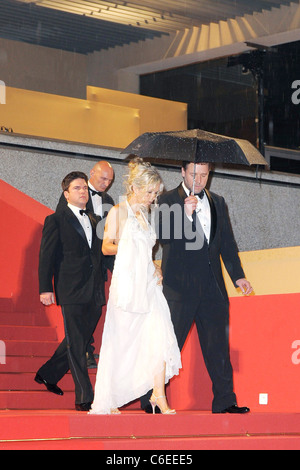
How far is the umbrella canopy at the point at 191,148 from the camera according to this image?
5.31 meters

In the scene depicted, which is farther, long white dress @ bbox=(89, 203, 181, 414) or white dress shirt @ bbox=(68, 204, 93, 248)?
white dress shirt @ bbox=(68, 204, 93, 248)

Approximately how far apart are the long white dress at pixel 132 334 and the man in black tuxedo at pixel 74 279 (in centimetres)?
40

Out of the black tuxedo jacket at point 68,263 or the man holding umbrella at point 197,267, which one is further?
the black tuxedo jacket at point 68,263

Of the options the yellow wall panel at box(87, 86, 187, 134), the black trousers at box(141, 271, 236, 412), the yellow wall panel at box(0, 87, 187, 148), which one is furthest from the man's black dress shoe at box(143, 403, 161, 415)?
the yellow wall panel at box(87, 86, 187, 134)

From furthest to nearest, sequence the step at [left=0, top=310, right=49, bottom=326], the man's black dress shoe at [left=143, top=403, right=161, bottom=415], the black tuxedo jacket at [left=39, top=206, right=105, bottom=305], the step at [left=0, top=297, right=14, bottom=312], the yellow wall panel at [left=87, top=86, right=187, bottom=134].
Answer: the yellow wall panel at [left=87, top=86, right=187, bottom=134]
the step at [left=0, top=297, right=14, bottom=312]
the step at [left=0, top=310, right=49, bottom=326]
the black tuxedo jacket at [left=39, top=206, right=105, bottom=305]
the man's black dress shoe at [left=143, top=403, right=161, bottom=415]

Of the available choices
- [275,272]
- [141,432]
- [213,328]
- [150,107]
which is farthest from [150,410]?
[150,107]

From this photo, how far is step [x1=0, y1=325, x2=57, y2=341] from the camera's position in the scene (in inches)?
261

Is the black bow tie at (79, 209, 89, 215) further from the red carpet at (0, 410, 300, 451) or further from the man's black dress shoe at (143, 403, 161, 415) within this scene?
the red carpet at (0, 410, 300, 451)

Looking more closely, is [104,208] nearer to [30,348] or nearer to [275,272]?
[30,348]

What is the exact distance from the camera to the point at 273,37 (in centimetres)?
1233

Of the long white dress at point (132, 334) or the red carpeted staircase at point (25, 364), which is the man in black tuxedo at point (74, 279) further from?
the long white dress at point (132, 334)

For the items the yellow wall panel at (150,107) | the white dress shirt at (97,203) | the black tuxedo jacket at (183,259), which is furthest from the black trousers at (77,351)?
the yellow wall panel at (150,107)

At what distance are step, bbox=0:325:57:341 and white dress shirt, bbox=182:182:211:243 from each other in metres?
2.05

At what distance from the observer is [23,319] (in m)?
7.15
